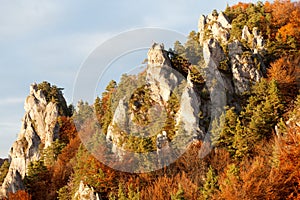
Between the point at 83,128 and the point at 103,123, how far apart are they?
5.09m

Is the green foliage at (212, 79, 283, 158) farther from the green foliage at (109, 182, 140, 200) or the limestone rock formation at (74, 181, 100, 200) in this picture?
the limestone rock formation at (74, 181, 100, 200)

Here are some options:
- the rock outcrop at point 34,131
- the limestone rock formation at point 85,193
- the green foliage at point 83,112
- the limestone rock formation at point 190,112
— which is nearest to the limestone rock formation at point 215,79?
the limestone rock formation at point 190,112

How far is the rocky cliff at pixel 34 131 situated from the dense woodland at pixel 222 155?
419 centimetres

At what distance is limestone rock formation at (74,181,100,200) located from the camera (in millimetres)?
30734

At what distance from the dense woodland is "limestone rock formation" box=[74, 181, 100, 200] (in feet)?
2.70

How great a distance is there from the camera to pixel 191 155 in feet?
109

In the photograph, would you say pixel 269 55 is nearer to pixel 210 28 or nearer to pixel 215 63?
pixel 215 63

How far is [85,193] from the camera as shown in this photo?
31078 mm

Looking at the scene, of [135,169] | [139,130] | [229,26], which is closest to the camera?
[135,169]

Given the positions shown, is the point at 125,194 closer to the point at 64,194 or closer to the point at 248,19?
the point at 64,194

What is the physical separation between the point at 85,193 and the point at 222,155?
10.5 m

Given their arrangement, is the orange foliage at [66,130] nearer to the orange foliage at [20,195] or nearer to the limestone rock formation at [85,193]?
the orange foliage at [20,195]

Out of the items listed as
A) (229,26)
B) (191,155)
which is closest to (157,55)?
(191,155)

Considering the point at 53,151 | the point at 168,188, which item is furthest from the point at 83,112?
the point at 168,188
